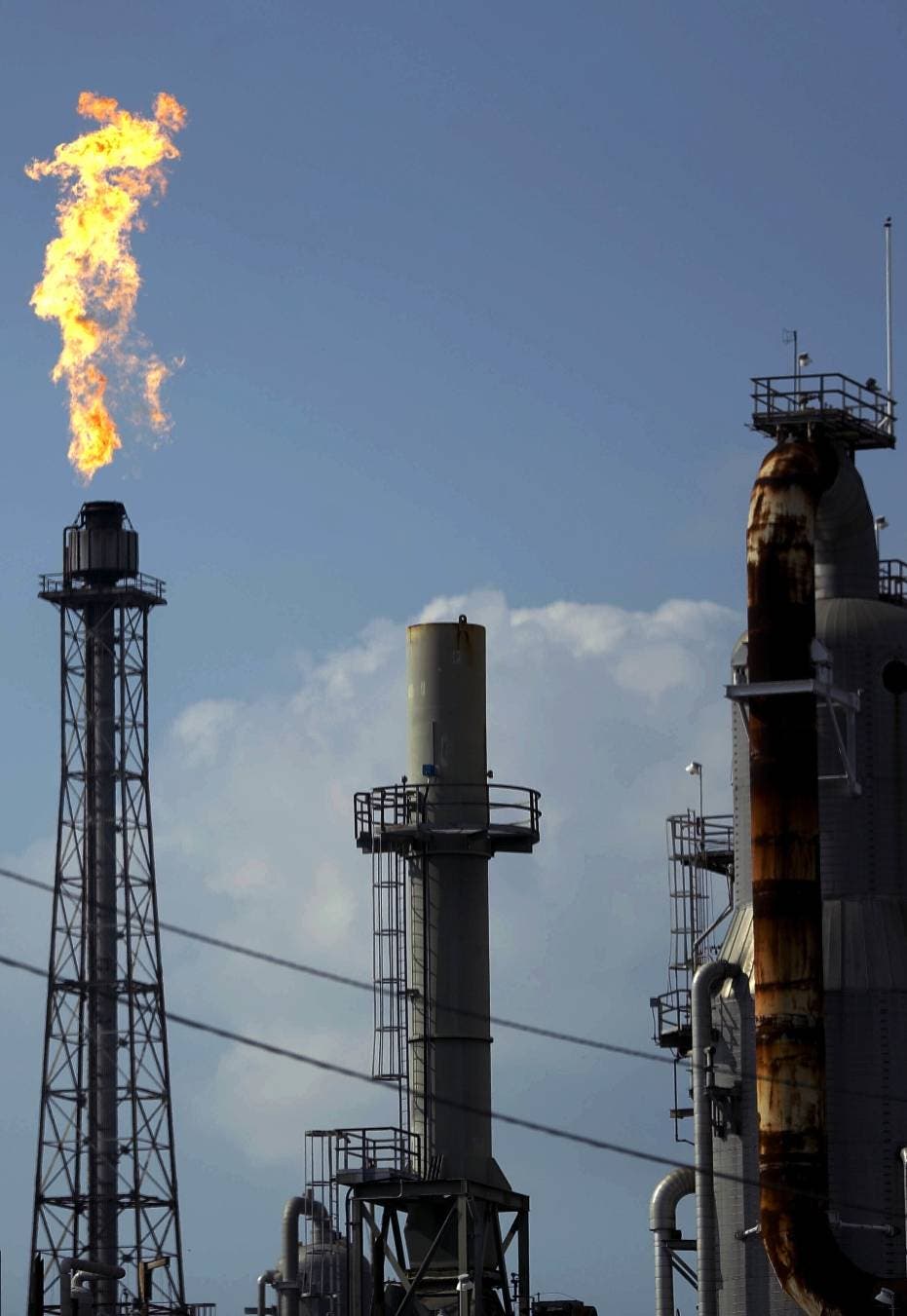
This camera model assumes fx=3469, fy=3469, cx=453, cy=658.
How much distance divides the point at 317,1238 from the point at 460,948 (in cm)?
1919

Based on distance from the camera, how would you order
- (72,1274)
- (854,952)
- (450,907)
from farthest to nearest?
(450,907), (854,952), (72,1274)

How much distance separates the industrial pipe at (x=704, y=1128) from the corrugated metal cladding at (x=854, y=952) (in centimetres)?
50

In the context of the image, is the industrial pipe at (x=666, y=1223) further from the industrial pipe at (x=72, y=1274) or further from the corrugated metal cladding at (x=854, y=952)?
the industrial pipe at (x=72, y=1274)

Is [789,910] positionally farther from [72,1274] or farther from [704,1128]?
[72,1274]

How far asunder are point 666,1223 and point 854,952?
9.33 metres

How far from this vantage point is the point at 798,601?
72500 millimetres

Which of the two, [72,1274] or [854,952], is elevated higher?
[854,952]

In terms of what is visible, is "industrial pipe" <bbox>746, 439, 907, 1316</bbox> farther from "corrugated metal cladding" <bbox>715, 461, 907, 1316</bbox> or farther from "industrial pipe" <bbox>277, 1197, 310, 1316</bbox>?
"industrial pipe" <bbox>277, 1197, 310, 1316</bbox>

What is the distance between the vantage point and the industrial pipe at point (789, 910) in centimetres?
7012

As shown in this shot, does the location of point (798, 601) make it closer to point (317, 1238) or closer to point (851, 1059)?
point (851, 1059)

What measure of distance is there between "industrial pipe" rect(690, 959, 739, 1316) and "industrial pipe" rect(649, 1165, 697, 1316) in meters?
4.58

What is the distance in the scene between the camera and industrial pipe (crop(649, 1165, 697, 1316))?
7825 centimetres

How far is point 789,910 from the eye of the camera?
71.2m

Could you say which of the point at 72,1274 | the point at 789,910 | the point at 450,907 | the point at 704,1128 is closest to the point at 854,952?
the point at 789,910
